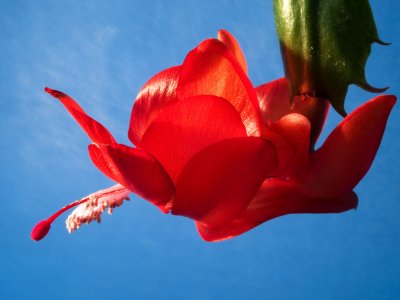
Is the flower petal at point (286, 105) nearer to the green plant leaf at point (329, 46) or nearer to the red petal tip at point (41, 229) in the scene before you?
the green plant leaf at point (329, 46)

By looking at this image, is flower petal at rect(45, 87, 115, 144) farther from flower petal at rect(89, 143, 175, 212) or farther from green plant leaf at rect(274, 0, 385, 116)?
green plant leaf at rect(274, 0, 385, 116)

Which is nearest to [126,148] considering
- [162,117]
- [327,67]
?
[162,117]

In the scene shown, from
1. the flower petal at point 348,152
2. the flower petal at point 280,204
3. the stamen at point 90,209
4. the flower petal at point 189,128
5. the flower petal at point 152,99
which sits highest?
the flower petal at point 152,99

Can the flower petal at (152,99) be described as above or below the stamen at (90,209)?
above

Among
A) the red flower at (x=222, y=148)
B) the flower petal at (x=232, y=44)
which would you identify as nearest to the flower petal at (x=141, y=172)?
the red flower at (x=222, y=148)

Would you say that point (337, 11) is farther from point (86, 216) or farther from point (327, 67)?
point (86, 216)

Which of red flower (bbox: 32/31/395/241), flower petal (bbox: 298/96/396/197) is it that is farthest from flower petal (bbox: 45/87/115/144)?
flower petal (bbox: 298/96/396/197)
